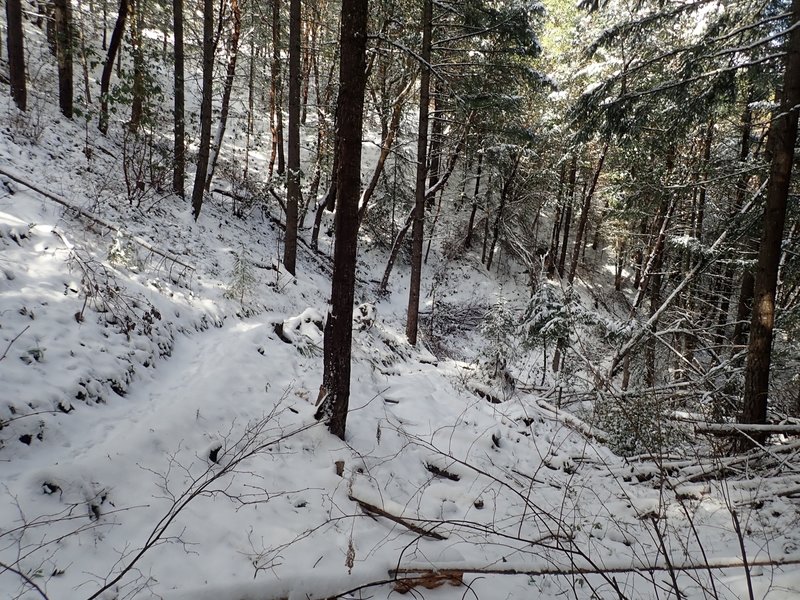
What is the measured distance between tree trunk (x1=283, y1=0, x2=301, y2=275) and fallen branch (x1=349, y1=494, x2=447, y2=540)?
8.74 m

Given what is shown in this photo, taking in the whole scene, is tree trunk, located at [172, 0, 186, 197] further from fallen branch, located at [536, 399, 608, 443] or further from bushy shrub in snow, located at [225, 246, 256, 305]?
fallen branch, located at [536, 399, 608, 443]

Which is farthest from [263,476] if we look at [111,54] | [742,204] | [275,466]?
[111,54]

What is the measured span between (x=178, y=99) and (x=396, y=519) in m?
12.5

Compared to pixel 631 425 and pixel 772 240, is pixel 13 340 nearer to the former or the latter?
pixel 631 425

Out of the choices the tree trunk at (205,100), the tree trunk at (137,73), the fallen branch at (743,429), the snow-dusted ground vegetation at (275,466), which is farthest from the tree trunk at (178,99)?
the fallen branch at (743,429)

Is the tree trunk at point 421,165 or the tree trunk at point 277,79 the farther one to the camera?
the tree trunk at point 277,79

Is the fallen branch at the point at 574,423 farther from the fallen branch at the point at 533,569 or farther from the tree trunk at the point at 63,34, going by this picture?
the tree trunk at the point at 63,34

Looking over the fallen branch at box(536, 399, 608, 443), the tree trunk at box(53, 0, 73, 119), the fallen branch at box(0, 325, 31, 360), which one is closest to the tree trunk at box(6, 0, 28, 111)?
the tree trunk at box(53, 0, 73, 119)

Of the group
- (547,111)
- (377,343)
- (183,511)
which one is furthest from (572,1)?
(183,511)

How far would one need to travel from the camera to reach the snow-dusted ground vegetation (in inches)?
114

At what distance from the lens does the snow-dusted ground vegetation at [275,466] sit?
2.91 m

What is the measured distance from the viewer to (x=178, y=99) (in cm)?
1155

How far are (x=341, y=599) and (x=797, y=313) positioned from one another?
327 inches

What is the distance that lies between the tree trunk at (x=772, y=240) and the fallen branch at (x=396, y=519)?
493cm
